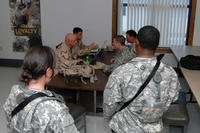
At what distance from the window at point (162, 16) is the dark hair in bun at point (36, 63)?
455cm

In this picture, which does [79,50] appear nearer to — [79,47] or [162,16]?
[79,47]

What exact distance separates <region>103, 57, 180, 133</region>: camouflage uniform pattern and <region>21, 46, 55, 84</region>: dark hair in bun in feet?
2.13

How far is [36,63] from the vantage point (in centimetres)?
156

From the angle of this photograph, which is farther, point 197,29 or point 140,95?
point 197,29

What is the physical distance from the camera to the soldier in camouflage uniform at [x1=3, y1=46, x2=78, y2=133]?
153 cm

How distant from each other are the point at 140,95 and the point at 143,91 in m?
0.04

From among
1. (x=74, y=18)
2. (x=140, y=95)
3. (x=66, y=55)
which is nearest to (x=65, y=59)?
(x=66, y=55)

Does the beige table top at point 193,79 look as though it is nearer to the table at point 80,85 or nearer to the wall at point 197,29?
the table at point 80,85

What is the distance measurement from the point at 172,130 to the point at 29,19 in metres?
3.96

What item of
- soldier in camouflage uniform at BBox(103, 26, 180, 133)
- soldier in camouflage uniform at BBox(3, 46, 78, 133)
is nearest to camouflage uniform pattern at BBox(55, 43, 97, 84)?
soldier in camouflage uniform at BBox(103, 26, 180, 133)

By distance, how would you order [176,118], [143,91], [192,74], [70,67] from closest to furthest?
1. [143,91]
2. [176,118]
3. [192,74]
4. [70,67]

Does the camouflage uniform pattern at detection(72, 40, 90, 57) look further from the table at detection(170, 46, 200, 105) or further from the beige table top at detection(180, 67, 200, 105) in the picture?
the beige table top at detection(180, 67, 200, 105)

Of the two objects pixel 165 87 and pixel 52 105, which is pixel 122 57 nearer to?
pixel 165 87

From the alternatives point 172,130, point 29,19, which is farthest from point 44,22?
point 172,130
